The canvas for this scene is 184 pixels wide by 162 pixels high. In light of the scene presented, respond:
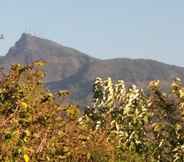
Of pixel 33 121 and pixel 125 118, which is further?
pixel 125 118

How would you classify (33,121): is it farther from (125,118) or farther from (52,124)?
(125,118)

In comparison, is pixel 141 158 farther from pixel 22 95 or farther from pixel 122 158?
pixel 22 95

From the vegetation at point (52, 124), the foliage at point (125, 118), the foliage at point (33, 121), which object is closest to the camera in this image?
the foliage at point (33, 121)

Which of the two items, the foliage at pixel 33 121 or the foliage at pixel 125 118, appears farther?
the foliage at pixel 125 118

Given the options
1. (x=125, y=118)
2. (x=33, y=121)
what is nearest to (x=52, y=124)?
(x=33, y=121)

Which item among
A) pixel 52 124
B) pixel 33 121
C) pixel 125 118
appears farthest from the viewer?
pixel 125 118

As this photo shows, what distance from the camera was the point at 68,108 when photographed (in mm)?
16141

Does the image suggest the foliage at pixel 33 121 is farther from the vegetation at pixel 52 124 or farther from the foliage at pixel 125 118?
the foliage at pixel 125 118

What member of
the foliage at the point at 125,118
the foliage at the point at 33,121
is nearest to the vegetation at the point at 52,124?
the foliage at the point at 33,121

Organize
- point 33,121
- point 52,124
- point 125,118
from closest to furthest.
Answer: point 33,121
point 52,124
point 125,118

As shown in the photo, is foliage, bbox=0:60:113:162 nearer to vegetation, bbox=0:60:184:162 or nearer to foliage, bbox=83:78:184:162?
vegetation, bbox=0:60:184:162

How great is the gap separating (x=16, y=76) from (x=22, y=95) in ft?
1.72

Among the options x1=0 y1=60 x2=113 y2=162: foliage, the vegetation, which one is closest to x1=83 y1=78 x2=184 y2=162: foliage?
the vegetation

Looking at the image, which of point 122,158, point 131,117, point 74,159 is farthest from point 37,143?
point 131,117
